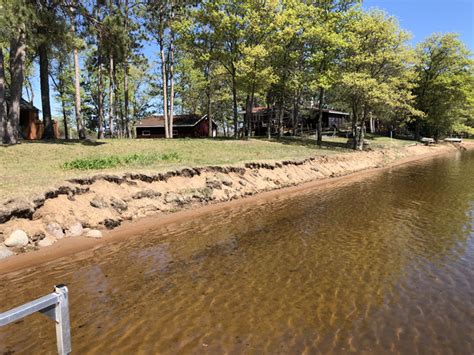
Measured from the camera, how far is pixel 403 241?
9781 millimetres

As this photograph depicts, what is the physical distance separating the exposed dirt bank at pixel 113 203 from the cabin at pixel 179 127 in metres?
33.3

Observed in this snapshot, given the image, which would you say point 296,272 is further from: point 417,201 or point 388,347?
point 417,201

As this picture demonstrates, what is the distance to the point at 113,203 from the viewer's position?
1162 centimetres

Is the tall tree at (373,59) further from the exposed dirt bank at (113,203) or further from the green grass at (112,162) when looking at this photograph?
the green grass at (112,162)

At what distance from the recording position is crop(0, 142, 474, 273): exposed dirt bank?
8766 millimetres

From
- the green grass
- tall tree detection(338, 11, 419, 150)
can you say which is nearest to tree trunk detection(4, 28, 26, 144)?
the green grass

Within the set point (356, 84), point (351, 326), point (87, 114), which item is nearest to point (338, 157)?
point (356, 84)

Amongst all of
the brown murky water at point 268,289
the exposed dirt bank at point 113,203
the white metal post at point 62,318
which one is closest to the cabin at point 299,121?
the exposed dirt bank at point 113,203

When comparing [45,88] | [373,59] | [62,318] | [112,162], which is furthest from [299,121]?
[62,318]

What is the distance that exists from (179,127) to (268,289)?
47.6 meters

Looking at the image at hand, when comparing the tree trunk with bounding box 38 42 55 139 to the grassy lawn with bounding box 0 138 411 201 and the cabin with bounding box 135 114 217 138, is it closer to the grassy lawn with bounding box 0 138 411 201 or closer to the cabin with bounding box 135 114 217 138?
the grassy lawn with bounding box 0 138 411 201

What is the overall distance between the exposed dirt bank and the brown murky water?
2.86 ft

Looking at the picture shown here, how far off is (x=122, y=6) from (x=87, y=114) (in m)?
31.4

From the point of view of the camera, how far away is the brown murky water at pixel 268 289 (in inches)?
205
